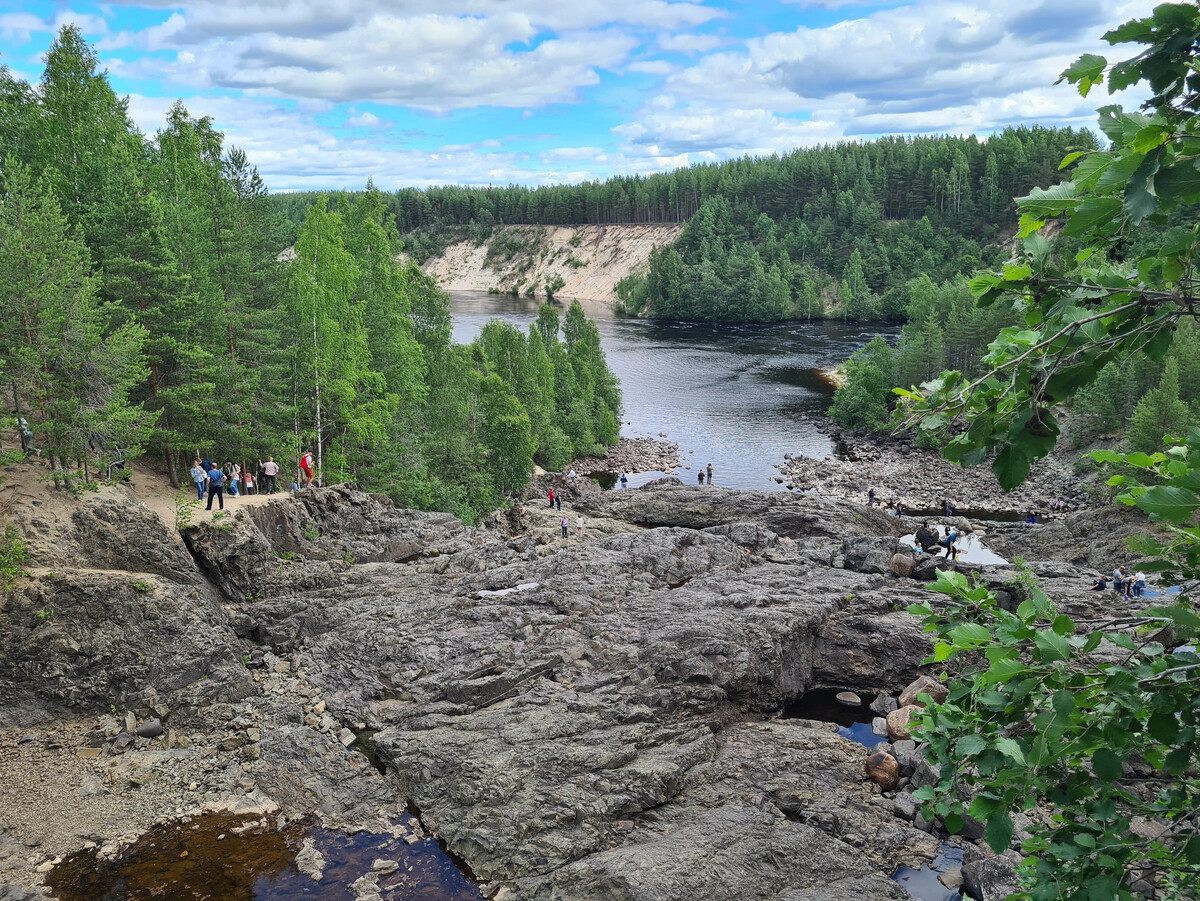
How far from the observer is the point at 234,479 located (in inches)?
1243

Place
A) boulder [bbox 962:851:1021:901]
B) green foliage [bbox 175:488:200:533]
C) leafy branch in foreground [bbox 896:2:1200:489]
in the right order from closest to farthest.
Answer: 1. leafy branch in foreground [bbox 896:2:1200:489]
2. boulder [bbox 962:851:1021:901]
3. green foliage [bbox 175:488:200:533]

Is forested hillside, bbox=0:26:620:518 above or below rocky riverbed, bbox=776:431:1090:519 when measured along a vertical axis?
above

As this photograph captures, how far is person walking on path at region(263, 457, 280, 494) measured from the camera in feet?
A: 106

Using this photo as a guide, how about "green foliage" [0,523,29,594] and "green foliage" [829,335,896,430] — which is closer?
"green foliage" [0,523,29,594]

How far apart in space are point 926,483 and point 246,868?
51.9 meters

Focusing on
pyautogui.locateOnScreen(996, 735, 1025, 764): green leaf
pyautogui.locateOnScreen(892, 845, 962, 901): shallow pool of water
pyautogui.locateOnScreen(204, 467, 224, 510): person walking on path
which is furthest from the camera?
pyautogui.locateOnScreen(204, 467, 224, 510): person walking on path

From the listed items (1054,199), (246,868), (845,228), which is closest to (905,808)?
(246,868)

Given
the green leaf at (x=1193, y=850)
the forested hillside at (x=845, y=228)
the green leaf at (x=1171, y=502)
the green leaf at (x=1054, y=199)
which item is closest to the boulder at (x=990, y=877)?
the green leaf at (x=1193, y=850)

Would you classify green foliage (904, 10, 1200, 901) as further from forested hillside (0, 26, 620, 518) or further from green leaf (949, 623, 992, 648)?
forested hillside (0, 26, 620, 518)

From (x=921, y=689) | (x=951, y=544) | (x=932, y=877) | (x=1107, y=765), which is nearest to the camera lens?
(x=1107, y=765)

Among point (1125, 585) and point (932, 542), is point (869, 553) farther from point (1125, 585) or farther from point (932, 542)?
point (1125, 585)

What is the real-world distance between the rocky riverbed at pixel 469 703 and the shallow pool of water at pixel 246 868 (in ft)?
1.03

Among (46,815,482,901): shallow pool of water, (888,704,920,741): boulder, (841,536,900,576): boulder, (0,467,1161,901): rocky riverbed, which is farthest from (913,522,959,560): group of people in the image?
(46,815,482,901): shallow pool of water

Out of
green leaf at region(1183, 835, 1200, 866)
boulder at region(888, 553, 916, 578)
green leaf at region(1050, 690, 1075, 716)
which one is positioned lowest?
boulder at region(888, 553, 916, 578)
